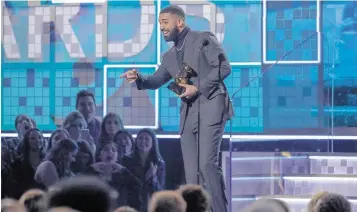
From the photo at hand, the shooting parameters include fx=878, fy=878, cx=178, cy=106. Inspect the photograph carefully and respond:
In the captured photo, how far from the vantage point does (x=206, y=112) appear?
586 cm

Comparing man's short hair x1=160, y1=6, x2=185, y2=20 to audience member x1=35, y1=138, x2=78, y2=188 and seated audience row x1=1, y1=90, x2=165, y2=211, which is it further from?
audience member x1=35, y1=138, x2=78, y2=188

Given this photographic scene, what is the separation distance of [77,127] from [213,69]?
1.29 metres

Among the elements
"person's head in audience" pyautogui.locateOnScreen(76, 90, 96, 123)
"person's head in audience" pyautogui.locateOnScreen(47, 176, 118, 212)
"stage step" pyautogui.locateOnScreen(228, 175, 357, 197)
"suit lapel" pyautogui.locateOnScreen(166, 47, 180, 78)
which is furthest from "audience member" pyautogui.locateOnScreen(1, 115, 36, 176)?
"person's head in audience" pyautogui.locateOnScreen(47, 176, 118, 212)

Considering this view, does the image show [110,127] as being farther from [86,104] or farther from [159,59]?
[159,59]

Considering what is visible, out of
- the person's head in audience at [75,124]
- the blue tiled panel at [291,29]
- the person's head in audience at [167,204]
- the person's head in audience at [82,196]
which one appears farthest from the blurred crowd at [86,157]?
the person's head in audience at [82,196]

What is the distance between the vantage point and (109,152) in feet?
21.3

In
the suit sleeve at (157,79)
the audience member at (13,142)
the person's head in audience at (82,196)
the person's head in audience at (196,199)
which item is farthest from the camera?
the audience member at (13,142)

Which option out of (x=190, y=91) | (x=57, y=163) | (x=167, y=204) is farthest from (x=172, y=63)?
(x=167, y=204)

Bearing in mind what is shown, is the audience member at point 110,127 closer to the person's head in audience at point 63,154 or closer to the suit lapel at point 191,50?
the person's head in audience at point 63,154


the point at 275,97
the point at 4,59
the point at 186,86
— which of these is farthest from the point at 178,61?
the point at 4,59

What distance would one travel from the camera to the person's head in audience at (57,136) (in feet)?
21.4

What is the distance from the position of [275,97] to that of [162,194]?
7.92ft

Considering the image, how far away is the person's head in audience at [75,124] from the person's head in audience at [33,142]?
22cm

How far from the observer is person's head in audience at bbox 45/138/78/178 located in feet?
21.2
